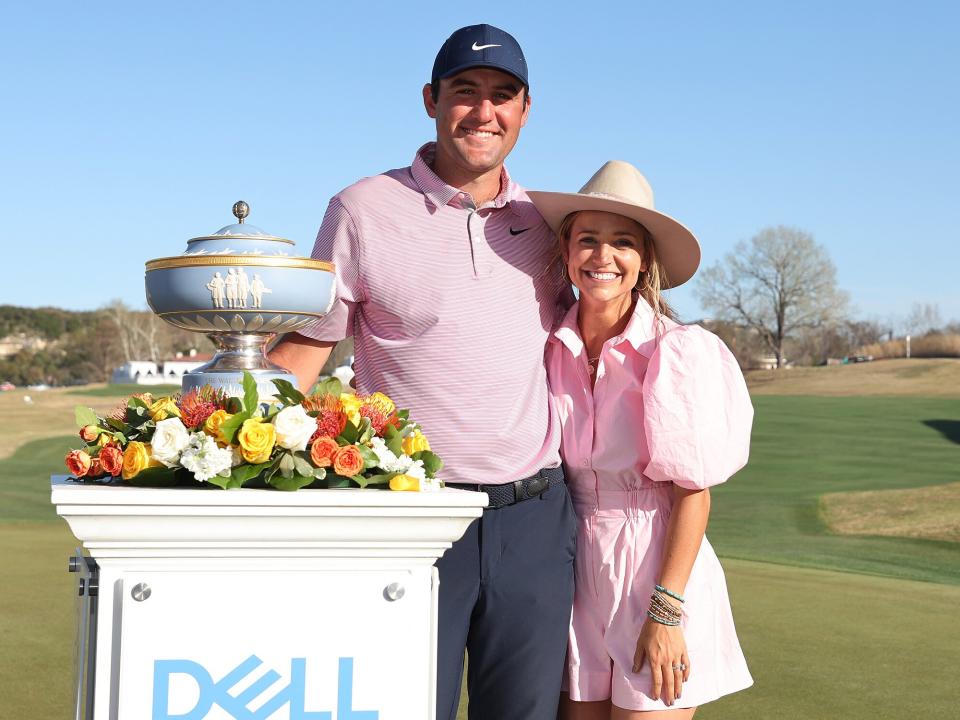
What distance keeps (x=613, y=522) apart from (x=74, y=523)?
4.73ft

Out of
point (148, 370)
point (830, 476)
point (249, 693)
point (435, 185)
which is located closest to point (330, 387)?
point (249, 693)

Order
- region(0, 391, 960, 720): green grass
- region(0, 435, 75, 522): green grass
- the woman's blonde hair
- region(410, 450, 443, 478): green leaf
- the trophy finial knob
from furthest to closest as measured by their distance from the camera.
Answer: region(0, 435, 75, 522): green grass < region(0, 391, 960, 720): green grass < the woman's blonde hair < the trophy finial knob < region(410, 450, 443, 478): green leaf

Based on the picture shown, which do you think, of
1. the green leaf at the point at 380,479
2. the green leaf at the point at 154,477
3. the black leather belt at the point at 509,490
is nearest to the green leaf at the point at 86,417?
the green leaf at the point at 154,477

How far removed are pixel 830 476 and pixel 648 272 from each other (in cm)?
1408

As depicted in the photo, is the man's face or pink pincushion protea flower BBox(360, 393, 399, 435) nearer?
pink pincushion protea flower BBox(360, 393, 399, 435)

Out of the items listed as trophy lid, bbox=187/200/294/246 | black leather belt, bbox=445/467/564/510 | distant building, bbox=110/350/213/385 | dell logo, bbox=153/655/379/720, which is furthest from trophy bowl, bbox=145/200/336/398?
distant building, bbox=110/350/213/385

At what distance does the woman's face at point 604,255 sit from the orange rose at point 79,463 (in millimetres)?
1363

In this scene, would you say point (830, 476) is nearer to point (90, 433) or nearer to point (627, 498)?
point (627, 498)

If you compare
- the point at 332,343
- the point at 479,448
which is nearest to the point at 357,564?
the point at 479,448

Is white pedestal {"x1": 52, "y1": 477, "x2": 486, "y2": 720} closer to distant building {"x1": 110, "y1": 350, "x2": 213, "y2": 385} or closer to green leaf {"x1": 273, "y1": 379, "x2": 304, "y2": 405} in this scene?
green leaf {"x1": 273, "y1": 379, "x2": 304, "y2": 405}

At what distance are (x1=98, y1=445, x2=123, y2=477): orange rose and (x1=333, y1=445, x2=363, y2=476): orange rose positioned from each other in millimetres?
380

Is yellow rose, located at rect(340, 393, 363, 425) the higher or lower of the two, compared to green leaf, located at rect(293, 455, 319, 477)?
higher

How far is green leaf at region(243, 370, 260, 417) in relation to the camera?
1928 mm

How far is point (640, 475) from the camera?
277 cm
